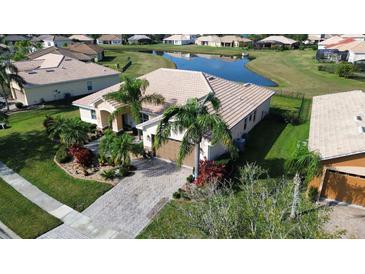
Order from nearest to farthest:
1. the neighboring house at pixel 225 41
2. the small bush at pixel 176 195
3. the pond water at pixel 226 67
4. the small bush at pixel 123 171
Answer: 1. the small bush at pixel 176 195
2. the small bush at pixel 123 171
3. the pond water at pixel 226 67
4. the neighboring house at pixel 225 41

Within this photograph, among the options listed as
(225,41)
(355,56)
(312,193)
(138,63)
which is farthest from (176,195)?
(225,41)

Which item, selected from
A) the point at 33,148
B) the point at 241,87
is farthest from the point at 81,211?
the point at 241,87

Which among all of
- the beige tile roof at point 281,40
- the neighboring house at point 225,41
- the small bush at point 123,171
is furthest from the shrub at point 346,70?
the neighboring house at point 225,41

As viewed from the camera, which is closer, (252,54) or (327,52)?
(327,52)

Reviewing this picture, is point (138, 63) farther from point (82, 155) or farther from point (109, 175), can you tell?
point (109, 175)

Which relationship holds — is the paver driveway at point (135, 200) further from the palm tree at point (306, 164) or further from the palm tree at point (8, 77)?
the palm tree at point (8, 77)

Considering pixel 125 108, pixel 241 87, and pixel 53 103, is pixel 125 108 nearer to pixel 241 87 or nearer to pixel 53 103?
pixel 241 87
